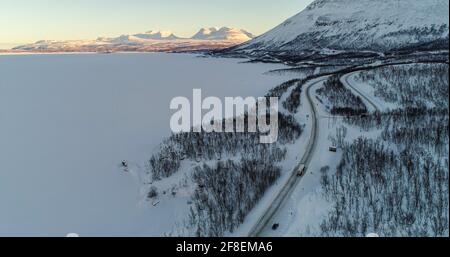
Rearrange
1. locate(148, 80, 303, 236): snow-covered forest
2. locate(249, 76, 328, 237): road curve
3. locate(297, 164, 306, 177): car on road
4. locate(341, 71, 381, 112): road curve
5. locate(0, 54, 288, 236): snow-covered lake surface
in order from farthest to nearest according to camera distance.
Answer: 1. locate(341, 71, 381, 112): road curve
2. locate(297, 164, 306, 177): car on road
3. locate(0, 54, 288, 236): snow-covered lake surface
4. locate(148, 80, 303, 236): snow-covered forest
5. locate(249, 76, 328, 237): road curve

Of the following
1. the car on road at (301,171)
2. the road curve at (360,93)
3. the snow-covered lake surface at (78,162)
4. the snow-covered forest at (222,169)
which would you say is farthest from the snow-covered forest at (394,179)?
the snow-covered lake surface at (78,162)

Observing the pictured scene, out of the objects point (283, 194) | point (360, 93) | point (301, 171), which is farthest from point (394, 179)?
point (360, 93)

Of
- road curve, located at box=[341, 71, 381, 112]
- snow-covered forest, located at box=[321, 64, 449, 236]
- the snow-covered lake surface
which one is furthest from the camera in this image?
road curve, located at box=[341, 71, 381, 112]

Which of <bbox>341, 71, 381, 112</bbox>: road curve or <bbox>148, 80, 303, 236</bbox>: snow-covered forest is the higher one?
<bbox>341, 71, 381, 112</bbox>: road curve

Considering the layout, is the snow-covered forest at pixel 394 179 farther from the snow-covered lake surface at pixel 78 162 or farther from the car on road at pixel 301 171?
the snow-covered lake surface at pixel 78 162

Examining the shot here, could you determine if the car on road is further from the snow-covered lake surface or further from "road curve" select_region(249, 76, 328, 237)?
the snow-covered lake surface

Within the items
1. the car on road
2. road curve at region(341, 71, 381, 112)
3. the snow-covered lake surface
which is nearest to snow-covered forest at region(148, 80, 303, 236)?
the car on road

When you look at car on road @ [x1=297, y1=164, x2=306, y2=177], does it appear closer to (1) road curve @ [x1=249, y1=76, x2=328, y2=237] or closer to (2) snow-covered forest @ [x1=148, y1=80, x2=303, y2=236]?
(1) road curve @ [x1=249, y1=76, x2=328, y2=237]

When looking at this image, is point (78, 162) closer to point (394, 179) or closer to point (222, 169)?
point (222, 169)

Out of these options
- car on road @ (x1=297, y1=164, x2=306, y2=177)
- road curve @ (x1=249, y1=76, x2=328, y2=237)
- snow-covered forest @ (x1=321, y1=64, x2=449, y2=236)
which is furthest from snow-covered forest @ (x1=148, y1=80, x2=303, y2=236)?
snow-covered forest @ (x1=321, y1=64, x2=449, y2=236)

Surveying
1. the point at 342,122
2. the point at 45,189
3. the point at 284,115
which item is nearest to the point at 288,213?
the point at 45,189

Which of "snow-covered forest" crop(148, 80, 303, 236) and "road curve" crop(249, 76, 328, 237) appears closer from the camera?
"road curve" crop(249, 76, 328, 237)
